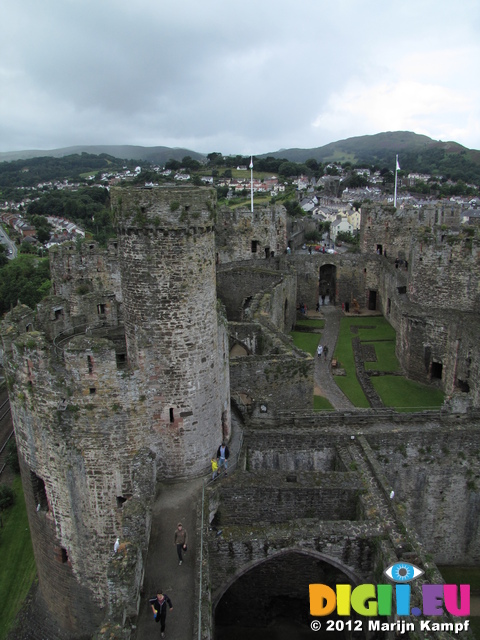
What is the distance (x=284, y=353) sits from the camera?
23641mm

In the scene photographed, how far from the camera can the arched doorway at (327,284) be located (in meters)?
47.5

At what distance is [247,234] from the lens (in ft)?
136

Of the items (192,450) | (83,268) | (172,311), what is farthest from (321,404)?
(83,268)

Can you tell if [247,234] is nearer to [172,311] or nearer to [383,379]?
[383,379]

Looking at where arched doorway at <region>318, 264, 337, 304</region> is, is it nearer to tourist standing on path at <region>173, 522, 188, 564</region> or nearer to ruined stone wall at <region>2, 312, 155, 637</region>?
ruined stone wall at <region>2, 312, 155, 637</region>

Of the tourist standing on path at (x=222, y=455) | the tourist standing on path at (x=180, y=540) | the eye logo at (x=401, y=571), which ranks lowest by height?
the eye logo at (x=401, y=571)

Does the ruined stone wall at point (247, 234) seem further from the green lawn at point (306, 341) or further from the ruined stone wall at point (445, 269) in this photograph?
the ruined stone wall at point (445, 269)

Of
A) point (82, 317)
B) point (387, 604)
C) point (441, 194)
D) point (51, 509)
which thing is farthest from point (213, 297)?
point (441, 194)

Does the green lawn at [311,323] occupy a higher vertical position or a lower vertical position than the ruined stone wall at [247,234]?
lower

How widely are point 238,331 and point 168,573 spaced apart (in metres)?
16.1

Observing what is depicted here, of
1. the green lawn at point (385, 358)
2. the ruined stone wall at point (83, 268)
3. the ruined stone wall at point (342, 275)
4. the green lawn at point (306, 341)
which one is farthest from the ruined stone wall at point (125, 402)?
the ruined stone wall at point (342, 275)

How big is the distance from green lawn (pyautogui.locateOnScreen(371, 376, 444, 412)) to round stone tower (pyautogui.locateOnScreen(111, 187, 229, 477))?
13.1 meters

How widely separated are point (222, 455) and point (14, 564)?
12170 mm

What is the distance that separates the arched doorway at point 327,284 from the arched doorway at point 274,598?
3221 centimetres
